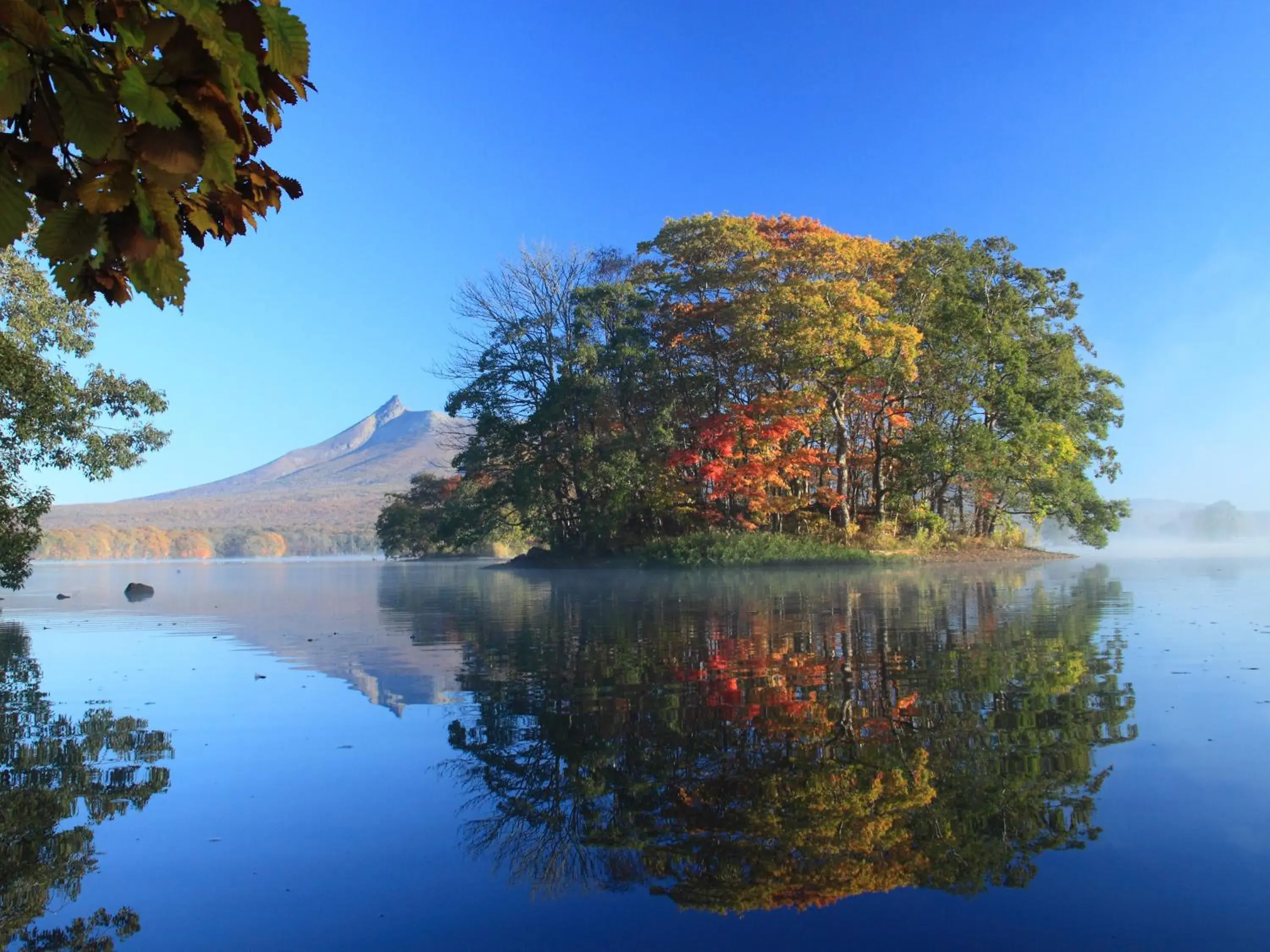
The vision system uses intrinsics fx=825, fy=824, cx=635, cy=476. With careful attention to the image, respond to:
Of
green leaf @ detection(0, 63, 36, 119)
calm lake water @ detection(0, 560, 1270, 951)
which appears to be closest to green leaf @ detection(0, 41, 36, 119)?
green leaf @ detection(0, 63, 36, 119)

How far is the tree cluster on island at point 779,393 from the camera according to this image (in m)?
26.5

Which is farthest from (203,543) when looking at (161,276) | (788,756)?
(161,276)

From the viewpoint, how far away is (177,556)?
91.8 metres

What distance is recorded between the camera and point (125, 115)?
1737mm

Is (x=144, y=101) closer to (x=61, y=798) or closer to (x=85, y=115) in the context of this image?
(x=85, y=115)

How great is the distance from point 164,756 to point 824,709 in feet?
12.5

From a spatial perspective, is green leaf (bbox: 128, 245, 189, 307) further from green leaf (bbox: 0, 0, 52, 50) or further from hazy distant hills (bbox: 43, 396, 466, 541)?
hazy distant hills (bbox: 43, 396, 466, 541)

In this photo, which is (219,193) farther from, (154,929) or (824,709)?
(824,709)

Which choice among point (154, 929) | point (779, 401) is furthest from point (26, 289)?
point (779, 401)

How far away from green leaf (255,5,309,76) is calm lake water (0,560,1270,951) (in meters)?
2.30

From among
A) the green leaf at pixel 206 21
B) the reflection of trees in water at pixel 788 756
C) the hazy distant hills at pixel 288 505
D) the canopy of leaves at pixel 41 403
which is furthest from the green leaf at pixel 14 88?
the hazy distant hills at pixel 288 505

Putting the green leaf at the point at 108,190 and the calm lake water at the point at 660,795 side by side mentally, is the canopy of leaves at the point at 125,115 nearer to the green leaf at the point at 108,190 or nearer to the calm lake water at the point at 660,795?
the green leaf at the point at 108,190

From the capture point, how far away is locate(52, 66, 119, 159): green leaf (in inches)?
60.1

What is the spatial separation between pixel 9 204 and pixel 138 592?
73.4ft
